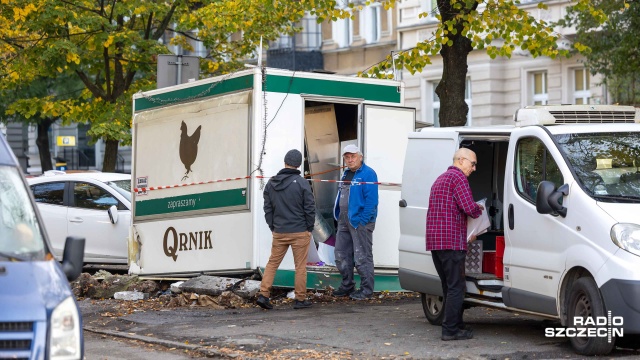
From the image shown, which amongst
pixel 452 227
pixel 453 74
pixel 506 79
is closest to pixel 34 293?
pixel 452 227

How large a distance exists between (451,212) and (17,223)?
4326 mm

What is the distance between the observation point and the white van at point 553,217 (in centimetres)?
937

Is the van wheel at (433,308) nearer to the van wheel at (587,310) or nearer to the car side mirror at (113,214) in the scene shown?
the van wheel at (587,310)

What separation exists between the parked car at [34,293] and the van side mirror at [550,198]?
13.1 feet

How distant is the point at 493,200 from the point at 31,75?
14.1 meters

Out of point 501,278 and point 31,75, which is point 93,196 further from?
point 501,278

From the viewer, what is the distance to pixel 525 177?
10742 millimetres

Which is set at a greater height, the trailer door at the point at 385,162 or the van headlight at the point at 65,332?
the trailer door at the point at 385,162

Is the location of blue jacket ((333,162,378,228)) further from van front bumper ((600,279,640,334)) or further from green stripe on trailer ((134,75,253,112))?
van front bumper ((600,279,640,334))

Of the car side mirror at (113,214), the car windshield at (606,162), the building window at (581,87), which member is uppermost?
the building window at (581,87)

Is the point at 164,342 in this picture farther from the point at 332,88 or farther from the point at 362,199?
the point at 332,88

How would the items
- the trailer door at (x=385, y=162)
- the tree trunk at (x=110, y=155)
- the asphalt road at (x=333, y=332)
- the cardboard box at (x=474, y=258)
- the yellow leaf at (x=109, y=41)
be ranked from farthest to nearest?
the tree trunk at (x=110, y=155) < the yellow leaf at (x=109, y=41) < the trailer door at (x=385, y=162) < the cardboard box at (x=474, y=258) < the asphalt road at (x=333, y=332)

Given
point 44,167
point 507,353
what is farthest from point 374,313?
point 44,167

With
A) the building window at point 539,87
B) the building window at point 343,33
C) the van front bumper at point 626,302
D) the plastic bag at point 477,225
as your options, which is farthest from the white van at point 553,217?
the building window at point 343,33
